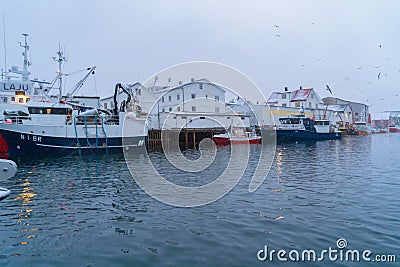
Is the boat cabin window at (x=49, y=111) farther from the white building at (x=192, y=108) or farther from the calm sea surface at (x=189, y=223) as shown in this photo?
the white building at (x=192, y=108)

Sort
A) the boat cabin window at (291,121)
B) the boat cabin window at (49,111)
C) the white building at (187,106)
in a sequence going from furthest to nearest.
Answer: the boat cabin window at (291,121) < the white building at (187,106) < the boat cabin window at (49,111)

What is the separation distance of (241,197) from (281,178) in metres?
4.66

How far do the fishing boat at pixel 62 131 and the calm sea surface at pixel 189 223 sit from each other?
38.0 feet

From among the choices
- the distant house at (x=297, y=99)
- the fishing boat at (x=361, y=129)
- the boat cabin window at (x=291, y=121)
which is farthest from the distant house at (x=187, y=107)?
the fishing boat at (x=361, y=129)

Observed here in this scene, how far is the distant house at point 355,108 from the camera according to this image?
3455 inches

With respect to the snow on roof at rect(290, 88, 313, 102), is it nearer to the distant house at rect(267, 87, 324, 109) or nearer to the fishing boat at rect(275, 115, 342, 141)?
the distant house at rect(267, 87, 324, 109)

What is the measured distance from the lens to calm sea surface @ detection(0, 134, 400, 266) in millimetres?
5793

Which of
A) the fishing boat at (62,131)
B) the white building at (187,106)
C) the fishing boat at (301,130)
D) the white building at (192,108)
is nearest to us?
the fishing boat at (62,131)

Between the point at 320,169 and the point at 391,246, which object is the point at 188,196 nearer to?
the point at 391,246

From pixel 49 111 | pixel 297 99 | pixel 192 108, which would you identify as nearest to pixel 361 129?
pixel 297 99

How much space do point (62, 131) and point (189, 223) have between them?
66.1 feet

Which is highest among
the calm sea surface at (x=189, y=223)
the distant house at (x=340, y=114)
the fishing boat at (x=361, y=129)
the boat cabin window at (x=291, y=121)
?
the distant house at (x=340, y=114)

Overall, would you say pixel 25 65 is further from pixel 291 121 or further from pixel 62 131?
pixel 291 121

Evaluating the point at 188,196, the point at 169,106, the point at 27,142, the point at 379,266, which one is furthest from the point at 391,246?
the point at 169,106
